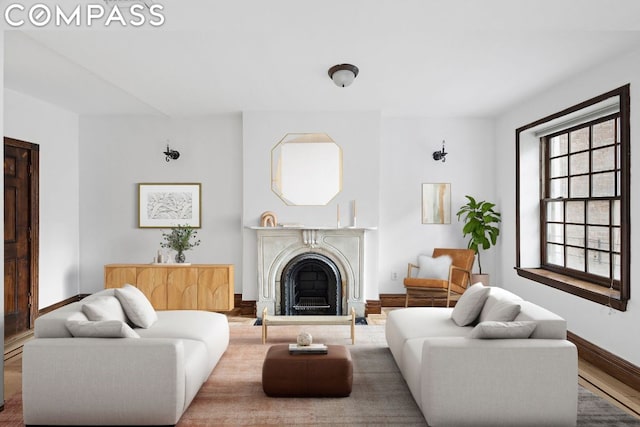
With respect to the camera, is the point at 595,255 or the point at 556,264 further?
the point at 556,264

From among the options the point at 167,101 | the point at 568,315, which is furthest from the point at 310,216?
the point at 568,315

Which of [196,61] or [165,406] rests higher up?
[196,61]

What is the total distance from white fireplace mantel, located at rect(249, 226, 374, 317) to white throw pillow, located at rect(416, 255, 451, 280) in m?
0.81

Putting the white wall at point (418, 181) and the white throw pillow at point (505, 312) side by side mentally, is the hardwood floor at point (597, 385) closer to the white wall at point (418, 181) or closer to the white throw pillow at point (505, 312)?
the white throw pillow at point (505, 312)

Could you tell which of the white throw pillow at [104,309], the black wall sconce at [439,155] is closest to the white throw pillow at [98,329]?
the white throw pillow at [104,309]

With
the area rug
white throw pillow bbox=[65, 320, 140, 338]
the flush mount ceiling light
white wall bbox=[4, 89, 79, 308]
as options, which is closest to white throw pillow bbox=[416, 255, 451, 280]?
the area rug

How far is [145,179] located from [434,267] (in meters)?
4.09

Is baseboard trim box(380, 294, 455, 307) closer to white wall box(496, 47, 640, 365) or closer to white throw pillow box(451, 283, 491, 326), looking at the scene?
white wall box(496, 47, 640, 365)

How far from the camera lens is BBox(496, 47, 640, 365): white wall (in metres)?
3.40

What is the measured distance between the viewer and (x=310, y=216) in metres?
5.81

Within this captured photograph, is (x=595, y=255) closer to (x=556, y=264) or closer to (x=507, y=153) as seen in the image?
(x=556, y=264)

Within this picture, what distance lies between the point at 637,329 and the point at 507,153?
2938mm

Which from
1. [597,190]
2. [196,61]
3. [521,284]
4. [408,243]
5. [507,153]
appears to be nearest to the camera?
[196,61]

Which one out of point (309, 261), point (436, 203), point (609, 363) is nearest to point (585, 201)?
point (609, 363)
